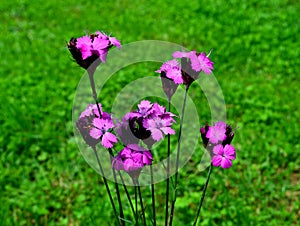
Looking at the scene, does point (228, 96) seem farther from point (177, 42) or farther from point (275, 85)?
point (177, 42)

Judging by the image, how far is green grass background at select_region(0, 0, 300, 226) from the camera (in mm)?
2676

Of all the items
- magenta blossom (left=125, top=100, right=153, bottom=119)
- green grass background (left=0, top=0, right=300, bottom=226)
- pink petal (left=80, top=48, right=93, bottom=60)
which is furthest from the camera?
green grass background (left=0, top=0, right=300, bottom=226)

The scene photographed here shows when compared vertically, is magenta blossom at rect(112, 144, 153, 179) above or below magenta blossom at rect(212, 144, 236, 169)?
below

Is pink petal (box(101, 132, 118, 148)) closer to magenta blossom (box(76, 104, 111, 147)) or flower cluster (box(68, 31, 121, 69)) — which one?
magenta blossom (box(76, 104, 111, 147))

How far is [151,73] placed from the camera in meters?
3.95

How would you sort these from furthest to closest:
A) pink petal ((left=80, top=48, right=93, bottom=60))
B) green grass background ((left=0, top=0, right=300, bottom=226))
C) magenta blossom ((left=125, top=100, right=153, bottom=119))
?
1. green grass background ((left=0, top=0, right=300, bottom=226))
2. magenta blossom ((left=125, top=100, right=153, bottom=119))
3. pink petal ((left=80, top=48, right=93, bottom=60))

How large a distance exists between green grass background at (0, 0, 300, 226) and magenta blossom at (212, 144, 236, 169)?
117 centimetres

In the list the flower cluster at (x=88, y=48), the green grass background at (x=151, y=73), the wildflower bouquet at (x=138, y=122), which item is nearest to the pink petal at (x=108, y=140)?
the wildflower bouquet at (x=138, y=122)

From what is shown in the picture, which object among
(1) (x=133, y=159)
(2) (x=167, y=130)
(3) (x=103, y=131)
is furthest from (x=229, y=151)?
(3) (x=103, y=131)

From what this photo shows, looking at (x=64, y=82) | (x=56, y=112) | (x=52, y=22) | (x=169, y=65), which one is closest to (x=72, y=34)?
(x=52, y=22)

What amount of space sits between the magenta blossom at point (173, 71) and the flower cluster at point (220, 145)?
0.80ft

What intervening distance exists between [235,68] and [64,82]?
1.83 m

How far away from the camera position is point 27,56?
4.25 m

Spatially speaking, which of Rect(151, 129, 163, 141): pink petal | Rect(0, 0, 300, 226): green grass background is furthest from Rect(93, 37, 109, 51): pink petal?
Rect(0, 0, 300, 226): green grass background
